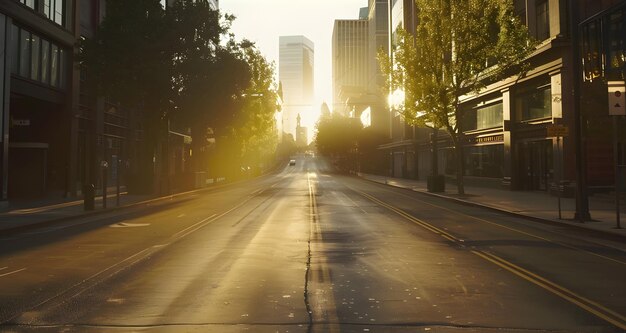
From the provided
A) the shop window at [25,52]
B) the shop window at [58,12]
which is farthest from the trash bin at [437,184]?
the shop window at [25,52]

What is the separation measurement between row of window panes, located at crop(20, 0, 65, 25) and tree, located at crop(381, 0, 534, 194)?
19.0 m

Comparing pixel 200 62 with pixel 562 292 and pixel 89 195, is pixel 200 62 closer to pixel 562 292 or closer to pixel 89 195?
pixel 89 195

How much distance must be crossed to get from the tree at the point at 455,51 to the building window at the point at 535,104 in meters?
1.87

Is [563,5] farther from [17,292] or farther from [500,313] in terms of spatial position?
[17,292]

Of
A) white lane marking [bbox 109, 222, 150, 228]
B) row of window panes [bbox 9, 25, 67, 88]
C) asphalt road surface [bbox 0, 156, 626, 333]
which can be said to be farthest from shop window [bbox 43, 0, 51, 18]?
asphalt road surface [bbox 0, 156, 626, 333]

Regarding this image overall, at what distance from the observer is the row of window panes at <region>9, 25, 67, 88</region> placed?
2620cm

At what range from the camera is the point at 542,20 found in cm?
3158

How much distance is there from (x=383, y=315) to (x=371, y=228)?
9057 mm

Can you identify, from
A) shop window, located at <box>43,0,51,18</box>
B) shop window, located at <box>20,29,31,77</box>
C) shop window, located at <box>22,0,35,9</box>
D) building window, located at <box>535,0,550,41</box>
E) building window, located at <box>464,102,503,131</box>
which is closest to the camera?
shop window, located at <box>22,0,35,9</box>

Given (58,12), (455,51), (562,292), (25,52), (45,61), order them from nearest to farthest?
(562,292) < (25,52) < (45,61) < (58,12) < (455,51)

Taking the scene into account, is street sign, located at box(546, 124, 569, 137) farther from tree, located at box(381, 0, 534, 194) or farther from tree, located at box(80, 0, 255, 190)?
tree, located at box(80, 0, 255, 190)

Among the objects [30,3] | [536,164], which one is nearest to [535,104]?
[536,164]

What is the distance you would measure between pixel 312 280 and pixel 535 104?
28.4 m

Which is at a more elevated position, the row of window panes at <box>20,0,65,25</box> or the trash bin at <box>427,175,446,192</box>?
the row of window panes at <box>20,0,65,25</box>
